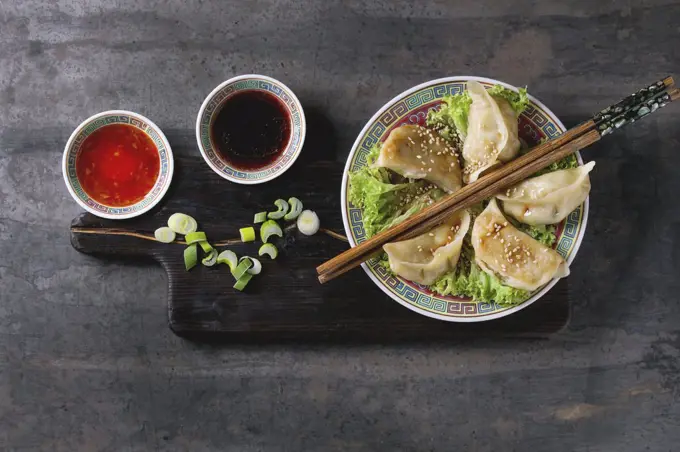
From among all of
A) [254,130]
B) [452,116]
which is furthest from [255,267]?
[452,116]

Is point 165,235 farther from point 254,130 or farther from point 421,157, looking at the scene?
point 421,157

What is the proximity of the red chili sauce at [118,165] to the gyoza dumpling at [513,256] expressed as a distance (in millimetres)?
1627

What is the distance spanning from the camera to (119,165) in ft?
10.1

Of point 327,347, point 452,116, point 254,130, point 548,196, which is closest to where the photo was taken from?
point 548,196

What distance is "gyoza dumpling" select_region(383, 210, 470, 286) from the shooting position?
278 centimetres

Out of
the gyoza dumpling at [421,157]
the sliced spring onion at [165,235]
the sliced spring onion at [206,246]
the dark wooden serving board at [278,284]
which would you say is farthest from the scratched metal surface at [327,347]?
the gyoza dumpling at [421,157]

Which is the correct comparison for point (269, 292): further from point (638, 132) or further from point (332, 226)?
point (638, 132)

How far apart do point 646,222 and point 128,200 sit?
265 centimetres

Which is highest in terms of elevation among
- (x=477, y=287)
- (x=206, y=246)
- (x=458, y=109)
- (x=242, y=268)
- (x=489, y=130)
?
(x=458, y=109)

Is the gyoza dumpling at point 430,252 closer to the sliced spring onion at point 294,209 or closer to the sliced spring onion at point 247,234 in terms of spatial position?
the sliced spring onion at point 294,209

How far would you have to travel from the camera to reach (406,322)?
10.2 ft

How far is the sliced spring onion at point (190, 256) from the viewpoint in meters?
3.08

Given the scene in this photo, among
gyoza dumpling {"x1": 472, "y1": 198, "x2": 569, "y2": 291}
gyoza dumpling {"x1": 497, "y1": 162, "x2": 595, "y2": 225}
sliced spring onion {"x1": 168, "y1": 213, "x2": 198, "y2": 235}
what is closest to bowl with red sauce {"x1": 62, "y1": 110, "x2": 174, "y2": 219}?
sliced spring onion {"x1": 168, "y1": 213, "x2": 198, "y2": 235}

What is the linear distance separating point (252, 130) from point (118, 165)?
70 cm
